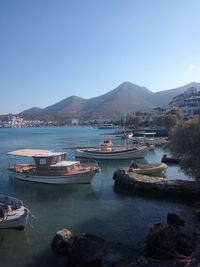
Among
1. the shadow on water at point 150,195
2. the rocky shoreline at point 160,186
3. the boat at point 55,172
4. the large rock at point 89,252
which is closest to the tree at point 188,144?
the rocky shoreline at point 160,186

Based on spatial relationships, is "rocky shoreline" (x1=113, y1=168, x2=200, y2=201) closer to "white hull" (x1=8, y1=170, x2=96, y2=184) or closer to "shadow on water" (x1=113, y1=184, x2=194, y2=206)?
"shadow on water" (x1=113, y1=184, x2=194, y2=206)

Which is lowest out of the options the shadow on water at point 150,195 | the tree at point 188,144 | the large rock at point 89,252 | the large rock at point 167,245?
the shadow on water at point 150,195

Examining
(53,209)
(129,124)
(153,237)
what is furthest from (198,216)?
(129,124)

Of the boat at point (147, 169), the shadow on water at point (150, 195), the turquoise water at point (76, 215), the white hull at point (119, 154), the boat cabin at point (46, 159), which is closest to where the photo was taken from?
the turquoise water at point (76, 215)

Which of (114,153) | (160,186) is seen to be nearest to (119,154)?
(114,153)

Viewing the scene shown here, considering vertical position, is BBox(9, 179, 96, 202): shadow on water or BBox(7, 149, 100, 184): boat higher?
BBox(7, 149, 100, 184): boat

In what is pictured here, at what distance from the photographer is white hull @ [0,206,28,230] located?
52.4ft

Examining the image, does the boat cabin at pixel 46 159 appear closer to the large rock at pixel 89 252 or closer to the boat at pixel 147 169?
the boat at pixel 147 169

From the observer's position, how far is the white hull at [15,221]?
52.4ft

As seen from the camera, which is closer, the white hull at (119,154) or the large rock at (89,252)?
the large rock at (89,252)

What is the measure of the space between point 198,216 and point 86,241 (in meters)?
7.98

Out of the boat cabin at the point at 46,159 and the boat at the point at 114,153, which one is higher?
the boat cabin at the point at 46,159

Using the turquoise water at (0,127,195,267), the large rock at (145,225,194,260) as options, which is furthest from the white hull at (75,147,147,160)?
the large rock at (145,225,194,260)

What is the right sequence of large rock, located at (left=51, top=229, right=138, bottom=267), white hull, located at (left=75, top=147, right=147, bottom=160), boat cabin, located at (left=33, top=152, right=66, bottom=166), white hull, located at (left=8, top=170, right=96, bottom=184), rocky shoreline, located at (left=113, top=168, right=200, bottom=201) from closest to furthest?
large rock, located at (left=51, top=229, right=138, bottom=267) < rocky shoreline, located at (left=113, top=168, right=200, bottom=201) < white hull, located at (left=8, top=170, right=96, bottom=184) < boat cabin, located at (left=33, top=152, right=66, bottom=166) < white hull, located at (left=75, top=147, right=147, bottom=160)
